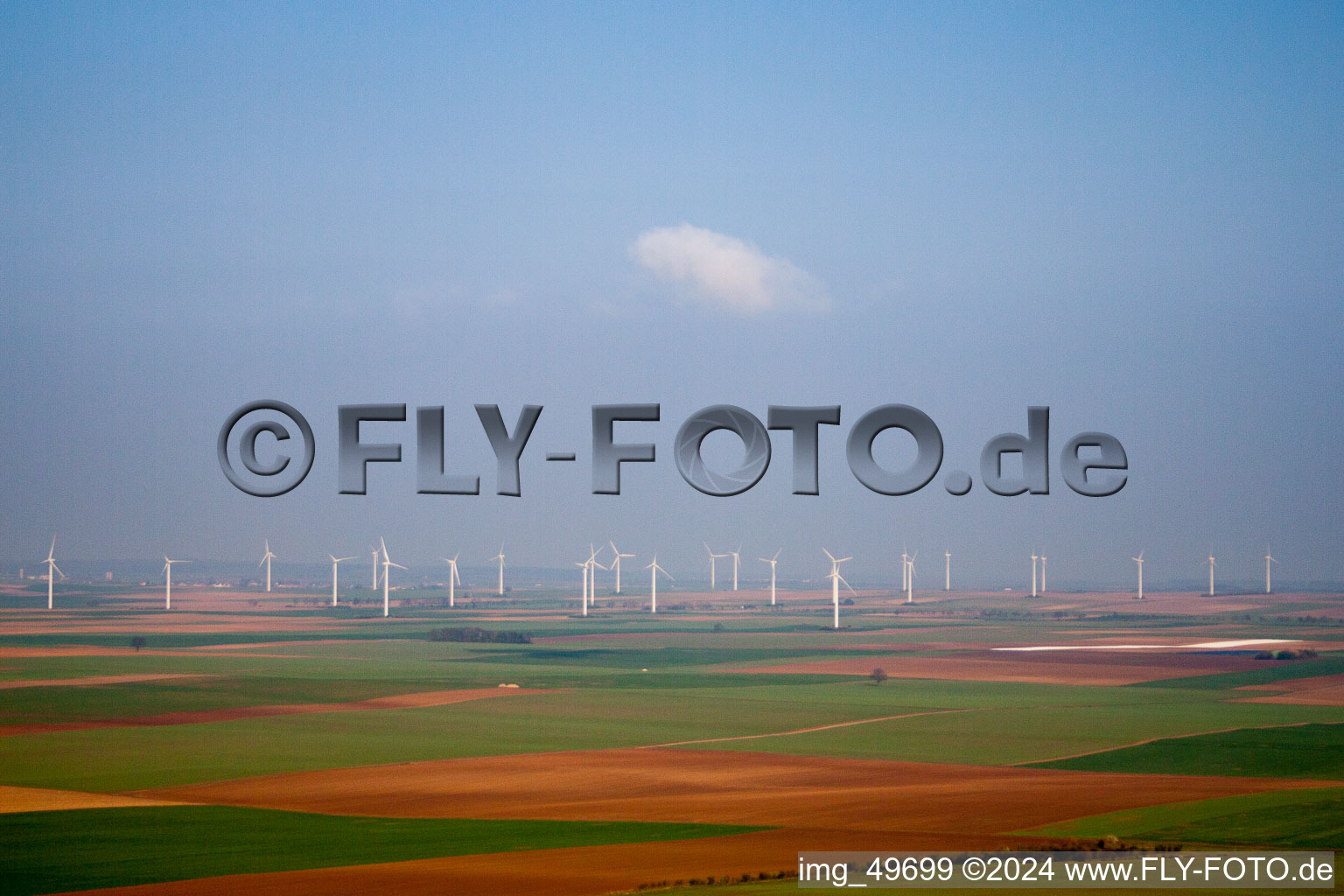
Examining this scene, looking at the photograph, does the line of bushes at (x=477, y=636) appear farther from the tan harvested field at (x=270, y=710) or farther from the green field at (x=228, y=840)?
the green field at (x=228, y=840)

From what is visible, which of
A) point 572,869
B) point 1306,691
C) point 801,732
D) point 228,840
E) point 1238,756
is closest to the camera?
point 572,869

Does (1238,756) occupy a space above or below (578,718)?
above

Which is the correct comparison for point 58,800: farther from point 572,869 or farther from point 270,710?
point 270,710

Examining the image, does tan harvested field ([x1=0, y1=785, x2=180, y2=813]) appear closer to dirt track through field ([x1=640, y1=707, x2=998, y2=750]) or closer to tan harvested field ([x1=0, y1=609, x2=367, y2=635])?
dirt track through field ([x1=640, y1=707, x2=998, y2=750])

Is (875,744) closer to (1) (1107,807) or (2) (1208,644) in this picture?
(1) (1107,807)

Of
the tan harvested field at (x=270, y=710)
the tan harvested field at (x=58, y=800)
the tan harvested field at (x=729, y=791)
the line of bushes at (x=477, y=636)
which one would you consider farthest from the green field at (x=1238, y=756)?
the line of bushes at (x=477, y=636)

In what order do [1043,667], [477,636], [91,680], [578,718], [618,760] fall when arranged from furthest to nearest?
1. [477,636]
2. [1043,667]
3. [91,680]
4. [578,718]
5. [618,760]

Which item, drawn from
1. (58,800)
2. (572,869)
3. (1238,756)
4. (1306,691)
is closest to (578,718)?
(1238,756)

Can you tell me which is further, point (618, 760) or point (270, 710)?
point (270, 710)

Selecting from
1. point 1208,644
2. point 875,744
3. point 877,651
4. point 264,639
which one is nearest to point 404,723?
point 875,744
